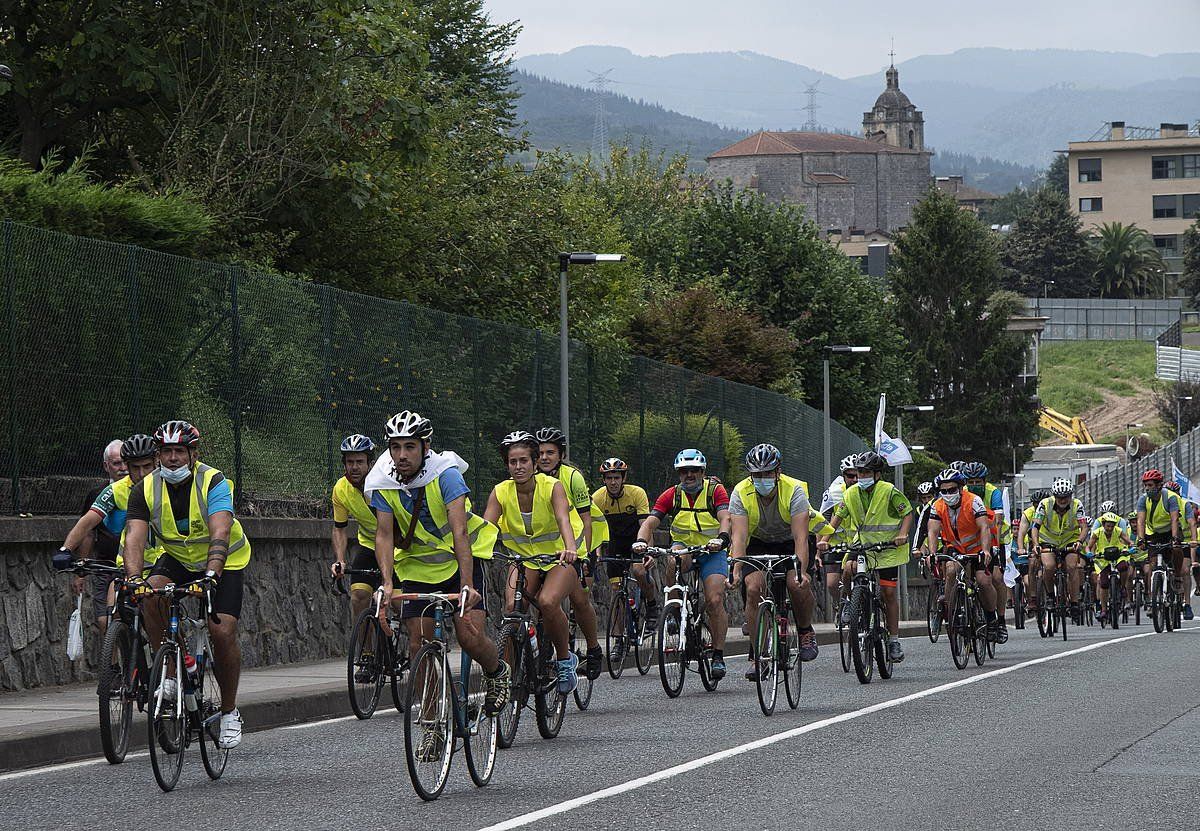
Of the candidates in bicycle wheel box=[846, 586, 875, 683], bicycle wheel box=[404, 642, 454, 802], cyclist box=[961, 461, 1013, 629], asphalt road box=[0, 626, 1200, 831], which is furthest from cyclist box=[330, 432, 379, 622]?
cyclist box=[961, 461, 1013, 629]

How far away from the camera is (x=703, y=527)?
16625 mm

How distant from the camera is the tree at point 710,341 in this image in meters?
47.1

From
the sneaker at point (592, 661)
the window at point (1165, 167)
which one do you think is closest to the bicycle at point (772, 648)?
the sneaker at point (592, 661)

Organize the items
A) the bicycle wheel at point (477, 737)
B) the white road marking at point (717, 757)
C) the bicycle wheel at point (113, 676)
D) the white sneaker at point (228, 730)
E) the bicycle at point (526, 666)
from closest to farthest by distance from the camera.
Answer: the white road marking at point (717, 757) → the bicycle wheel at point (477, 737) → the bicycle wheel at point (113, 676) → the white sneaker at point (228, 730) → the bicycle at point (526, 666)

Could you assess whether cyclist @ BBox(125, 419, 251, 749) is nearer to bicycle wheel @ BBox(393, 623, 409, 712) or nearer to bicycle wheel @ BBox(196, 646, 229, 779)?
bicycle wheel @ BBox(196, 646, 229, 779)

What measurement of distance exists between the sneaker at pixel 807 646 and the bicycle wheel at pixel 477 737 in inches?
195

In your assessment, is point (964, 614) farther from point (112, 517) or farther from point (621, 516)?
point (112, 517)

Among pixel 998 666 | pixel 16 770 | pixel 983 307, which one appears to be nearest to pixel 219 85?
pixel 998 666

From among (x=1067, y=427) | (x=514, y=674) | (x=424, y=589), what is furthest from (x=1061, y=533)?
(x=1067, y=427)

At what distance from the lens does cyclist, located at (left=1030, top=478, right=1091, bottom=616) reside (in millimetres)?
26094

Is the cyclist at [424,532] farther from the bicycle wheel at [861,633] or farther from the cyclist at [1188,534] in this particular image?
the cyclist at [1188,534]

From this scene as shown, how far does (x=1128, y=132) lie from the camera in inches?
7151

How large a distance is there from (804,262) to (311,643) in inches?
1738

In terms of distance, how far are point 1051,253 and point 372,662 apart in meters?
146
